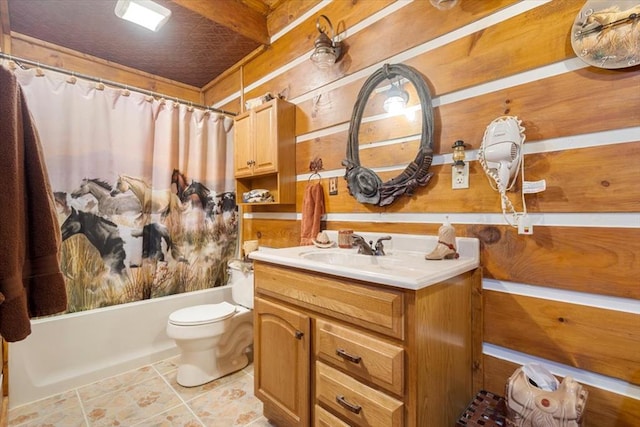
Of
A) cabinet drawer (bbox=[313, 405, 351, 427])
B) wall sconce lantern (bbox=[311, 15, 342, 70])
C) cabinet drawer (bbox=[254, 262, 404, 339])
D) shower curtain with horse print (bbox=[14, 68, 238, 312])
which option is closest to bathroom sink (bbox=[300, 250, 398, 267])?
cabinet drawer (bbox=[254, 262, 404, 339])

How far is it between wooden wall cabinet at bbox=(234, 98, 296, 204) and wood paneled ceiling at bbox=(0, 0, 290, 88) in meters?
0.66

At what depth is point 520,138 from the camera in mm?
1154

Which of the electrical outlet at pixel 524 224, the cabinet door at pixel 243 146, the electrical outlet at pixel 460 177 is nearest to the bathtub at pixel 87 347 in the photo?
the cabinet door at pixel 243 146

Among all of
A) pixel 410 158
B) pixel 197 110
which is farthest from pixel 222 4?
pixel 410 158

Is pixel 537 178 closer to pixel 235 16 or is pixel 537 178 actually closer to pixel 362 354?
pixel 362 354

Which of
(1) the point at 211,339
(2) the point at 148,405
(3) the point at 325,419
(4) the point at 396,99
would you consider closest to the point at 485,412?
(3) the point at 325,419

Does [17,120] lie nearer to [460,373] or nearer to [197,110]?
[460,373]

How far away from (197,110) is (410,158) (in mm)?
2055

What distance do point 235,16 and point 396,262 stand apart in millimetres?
2177

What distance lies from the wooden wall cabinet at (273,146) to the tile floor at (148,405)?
132 cm

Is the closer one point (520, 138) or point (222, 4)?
point (520, 138)

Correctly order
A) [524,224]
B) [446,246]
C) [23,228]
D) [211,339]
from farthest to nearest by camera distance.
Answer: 1. [211,339]
2. [446,246]
3. [524,224]
4. [23,228]

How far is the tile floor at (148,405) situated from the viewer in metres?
1.61

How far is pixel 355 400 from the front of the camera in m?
1.08
